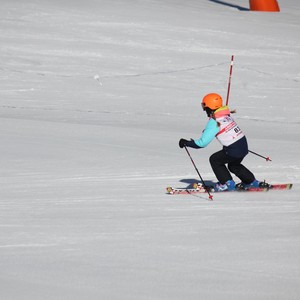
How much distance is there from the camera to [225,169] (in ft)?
29.7

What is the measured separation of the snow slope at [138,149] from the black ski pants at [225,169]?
0.87 feet

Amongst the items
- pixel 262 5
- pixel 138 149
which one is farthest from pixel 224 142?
pixel 262 5

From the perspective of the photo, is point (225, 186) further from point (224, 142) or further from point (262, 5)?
point (262, 5)

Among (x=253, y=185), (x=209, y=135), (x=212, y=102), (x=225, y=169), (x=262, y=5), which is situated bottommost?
(x=253, y=185)

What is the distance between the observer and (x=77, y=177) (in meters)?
9.83

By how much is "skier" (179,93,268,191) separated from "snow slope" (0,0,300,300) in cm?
25

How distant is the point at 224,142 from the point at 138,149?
2893mm

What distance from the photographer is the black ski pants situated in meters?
8.97

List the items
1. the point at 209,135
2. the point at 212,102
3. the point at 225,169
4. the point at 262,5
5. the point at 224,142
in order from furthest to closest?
the point at 262,5 < the point at 225,169 < the point at 224,142 < the point at 212,102 < the point at 209,135

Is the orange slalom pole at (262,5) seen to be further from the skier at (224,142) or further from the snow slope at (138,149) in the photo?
the skier at (224,142)

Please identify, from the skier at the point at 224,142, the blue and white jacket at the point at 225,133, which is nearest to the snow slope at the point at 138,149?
the skier at the point at 224,142

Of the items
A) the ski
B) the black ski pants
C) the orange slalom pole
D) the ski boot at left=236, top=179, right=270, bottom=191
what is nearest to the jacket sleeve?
the black ski pants

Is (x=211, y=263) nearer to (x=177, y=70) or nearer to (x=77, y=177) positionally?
(x=77, y=177)

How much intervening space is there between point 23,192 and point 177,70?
31.4 feet
